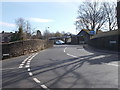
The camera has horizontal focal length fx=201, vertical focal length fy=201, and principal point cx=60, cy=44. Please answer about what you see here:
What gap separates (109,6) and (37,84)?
63.0 meters

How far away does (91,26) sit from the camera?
69.7 m

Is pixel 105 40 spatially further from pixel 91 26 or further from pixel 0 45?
pixel 91 26

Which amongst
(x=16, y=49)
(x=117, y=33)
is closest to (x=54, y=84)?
(x=16, y=49)

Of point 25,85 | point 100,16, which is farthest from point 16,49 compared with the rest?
point 100,16

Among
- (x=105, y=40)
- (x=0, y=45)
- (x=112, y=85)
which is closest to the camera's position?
(x=112, y=85)

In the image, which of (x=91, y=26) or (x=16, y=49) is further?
(x=91, y=26)

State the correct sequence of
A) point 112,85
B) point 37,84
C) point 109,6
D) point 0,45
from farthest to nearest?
1. point 109,6
2. point 0,45
3. point 37,84
4. point 112,85

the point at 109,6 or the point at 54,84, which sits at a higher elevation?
the point at 109,6

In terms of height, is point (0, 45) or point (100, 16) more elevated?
point (100, 16)

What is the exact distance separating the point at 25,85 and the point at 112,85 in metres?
3.23

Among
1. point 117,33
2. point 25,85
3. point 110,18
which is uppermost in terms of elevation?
point 110,18

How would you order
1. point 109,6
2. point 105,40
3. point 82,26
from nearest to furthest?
1. point 105,40
2. point 109,6
3. point 82,26

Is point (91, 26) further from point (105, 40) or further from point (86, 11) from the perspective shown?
point (105, 40)

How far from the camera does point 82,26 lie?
235ft
